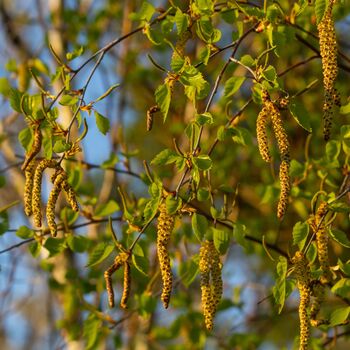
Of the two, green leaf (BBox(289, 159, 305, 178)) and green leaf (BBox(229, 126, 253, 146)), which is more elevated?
green leaf (BBox(289, 159, 305, 178))

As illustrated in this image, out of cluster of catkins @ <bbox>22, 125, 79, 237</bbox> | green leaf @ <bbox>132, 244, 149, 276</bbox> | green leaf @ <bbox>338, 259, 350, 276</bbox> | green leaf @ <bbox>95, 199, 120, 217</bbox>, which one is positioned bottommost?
green leaf @ <bbox>338, 259, 350, 276</bbox>

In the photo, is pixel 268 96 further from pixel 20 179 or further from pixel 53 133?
pixel 20 179

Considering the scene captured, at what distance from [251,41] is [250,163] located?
1049 millimetres

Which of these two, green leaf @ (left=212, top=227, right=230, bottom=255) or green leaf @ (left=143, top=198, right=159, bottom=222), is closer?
green leaf @ (left=143, top=198, right=159, bottom=222)

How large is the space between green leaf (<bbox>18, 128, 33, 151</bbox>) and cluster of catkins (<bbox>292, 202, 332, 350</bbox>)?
0.88 m

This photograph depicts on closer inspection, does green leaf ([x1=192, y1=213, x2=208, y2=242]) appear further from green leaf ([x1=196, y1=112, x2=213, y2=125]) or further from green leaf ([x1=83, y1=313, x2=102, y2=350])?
green leaf ([x1=83, y1=313, x2=102, y2=350])

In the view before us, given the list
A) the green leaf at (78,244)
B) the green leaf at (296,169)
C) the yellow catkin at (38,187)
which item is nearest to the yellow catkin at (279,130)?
the yellow catkin at (38,187)

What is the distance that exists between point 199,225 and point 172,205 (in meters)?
0.13

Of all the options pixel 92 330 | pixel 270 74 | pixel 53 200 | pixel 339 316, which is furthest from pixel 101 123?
pixel 92 330

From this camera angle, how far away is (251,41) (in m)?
5.62

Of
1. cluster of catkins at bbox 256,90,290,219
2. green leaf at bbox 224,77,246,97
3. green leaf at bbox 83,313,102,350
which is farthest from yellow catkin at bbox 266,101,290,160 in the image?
green leaf at bbox 83,313,102,350

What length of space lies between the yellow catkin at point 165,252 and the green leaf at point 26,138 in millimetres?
538

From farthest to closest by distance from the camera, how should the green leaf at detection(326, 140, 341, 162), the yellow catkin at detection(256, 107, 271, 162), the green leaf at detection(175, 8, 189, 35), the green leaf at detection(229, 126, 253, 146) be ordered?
1. the green leaf at detection(326, 140, 341, 162)
2. the green leaf at detection(229, 126, 253, 146)
3. the green leaf at detection(175, 8, 189, 35)
4. the yellow catkin at detection(256, 107, 271, 162)

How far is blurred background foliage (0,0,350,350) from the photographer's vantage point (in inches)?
90.3
